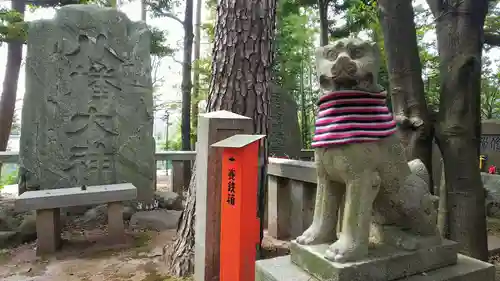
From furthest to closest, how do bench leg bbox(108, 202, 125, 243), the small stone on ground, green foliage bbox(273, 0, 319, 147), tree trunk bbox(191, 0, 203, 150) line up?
tree trunk bbox(191, 0, 203, 150) → green foliage bbox(273, 0, 319, 147) → the small stone on ground → bench leg bbox(108, 202, 125, 243)

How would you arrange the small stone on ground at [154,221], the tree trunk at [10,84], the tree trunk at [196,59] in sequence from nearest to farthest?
the small stone on ground at [154,221] → the tree trunk at [10,84] → the tree trunk at [196,59]

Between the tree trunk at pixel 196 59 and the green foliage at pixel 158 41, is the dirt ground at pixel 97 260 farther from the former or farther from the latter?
the tree trunk at pixel 196 59

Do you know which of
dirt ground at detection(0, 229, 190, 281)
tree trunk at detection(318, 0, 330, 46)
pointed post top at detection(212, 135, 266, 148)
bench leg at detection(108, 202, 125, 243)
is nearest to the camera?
pointed post top at detection(212, 135, 266, 148)

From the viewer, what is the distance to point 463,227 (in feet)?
9.74

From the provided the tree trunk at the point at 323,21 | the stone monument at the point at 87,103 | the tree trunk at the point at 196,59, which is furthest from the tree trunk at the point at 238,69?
the tree trunk at the point at 196,59

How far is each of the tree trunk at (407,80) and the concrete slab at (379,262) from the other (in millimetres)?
1291

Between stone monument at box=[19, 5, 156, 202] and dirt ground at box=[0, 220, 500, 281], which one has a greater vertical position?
stone monument at box=[19, 5, 156, 202]

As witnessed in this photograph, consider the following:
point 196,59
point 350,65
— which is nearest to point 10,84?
point 196,59

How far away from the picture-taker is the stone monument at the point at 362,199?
1682 mm

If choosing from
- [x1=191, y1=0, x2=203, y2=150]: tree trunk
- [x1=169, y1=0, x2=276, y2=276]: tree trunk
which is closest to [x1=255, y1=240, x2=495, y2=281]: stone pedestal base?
[x1=169, y1=0, x2=276, y2=276]: tree trunk

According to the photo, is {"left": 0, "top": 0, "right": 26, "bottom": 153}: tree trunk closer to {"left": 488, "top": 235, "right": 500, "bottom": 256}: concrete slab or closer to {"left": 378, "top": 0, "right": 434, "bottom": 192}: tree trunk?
{"left": 378, "top": 0, "right": 434, "bottom": 192}: tree trunk

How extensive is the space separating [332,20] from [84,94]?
8.57 m

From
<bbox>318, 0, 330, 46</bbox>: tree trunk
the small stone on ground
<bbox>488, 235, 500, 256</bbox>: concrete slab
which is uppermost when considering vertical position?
<bbox>318, 0, 330, 46</bbox>: tree trunk

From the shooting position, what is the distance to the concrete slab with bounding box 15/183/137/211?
407 centimetres
